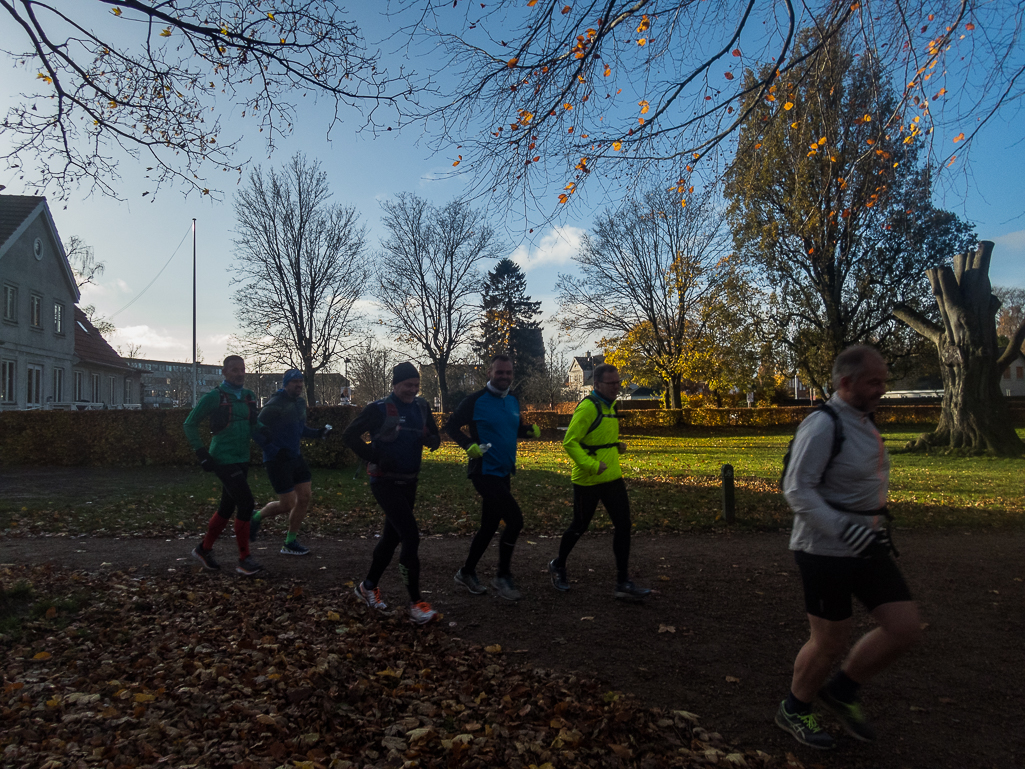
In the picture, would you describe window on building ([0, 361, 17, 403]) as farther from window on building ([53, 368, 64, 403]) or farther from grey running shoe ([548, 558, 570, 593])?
grey running shoe ([548, 558, 570, 593])

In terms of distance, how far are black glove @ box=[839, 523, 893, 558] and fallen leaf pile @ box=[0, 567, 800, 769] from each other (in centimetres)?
107

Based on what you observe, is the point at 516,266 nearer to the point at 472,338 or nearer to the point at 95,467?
the point at 472,338

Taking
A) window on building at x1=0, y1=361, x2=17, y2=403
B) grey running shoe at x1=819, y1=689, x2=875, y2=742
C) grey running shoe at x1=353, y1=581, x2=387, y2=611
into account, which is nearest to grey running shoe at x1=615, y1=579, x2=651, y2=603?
grey running shoe at x1=353, y1=581, x2=387, y2=611

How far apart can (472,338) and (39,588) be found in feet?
120

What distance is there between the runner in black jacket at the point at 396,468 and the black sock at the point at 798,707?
2.57 m

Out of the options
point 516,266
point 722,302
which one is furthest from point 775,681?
point 516,266

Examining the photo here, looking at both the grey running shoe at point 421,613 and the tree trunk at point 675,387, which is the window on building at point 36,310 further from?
the tree trunk at point 675,387

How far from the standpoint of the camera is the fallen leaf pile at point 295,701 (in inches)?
120

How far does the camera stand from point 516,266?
55719mm

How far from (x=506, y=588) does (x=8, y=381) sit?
84.8ft

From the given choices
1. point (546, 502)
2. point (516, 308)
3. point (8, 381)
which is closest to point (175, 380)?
point (516, 308)

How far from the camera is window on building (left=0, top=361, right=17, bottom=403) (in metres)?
23.7

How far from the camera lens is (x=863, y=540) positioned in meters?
2.98

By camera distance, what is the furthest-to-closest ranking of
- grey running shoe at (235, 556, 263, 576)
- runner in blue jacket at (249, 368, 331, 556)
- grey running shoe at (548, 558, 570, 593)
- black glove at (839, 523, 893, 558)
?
1. runner in blue jacket at (249, 368, 331, 556)
2. grey running shoe at (235, 556, 263, 576)
3. grey running shoe at (548, 558, 570, 593)
4. black glove at (839, 523, 893, 558)
